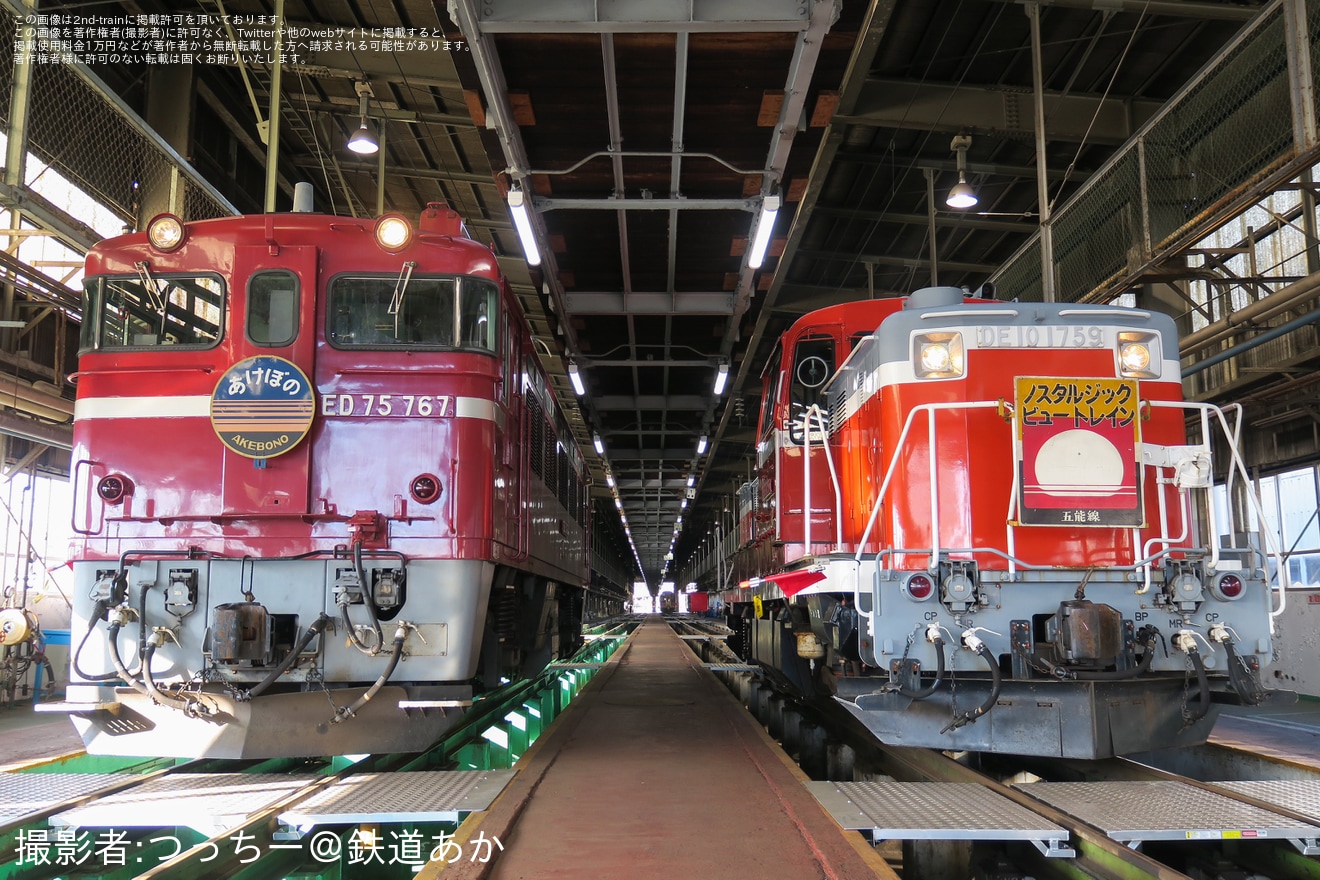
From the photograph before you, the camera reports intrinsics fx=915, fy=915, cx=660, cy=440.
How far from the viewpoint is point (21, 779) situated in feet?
17.5

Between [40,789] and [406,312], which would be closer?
[40,789]

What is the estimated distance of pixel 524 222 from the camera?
8.92 metres

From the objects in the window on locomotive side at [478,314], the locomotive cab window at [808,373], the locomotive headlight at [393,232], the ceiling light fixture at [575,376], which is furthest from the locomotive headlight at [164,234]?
the ceiling light fixture at [575,376]

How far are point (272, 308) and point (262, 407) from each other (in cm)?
72

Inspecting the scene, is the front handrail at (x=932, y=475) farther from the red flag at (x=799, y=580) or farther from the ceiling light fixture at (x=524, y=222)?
the ceiling light fixture at (x=524, y=222)

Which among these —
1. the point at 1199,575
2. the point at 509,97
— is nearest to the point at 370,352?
the point at 509,97

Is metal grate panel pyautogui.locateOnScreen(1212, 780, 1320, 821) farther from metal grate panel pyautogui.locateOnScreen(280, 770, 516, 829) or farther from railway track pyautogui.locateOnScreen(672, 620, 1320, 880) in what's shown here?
metal grate panel pyautogui.locateOnScreen(280, 770, 516, 829)

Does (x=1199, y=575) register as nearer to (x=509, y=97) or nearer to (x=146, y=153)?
(x=509, y=97)

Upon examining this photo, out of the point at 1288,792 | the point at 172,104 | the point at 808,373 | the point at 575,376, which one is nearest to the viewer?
the point at 1288,792

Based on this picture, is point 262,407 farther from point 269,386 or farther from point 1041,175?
point 1041,175

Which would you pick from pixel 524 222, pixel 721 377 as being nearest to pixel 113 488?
pixel 524 222

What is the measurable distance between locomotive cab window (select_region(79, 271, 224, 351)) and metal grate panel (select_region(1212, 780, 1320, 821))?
666cm

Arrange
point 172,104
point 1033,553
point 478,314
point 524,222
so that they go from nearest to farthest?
point 1033,553 < point 478,314 < point 524,222 < point 172,104

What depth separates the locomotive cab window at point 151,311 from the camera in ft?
19.7
